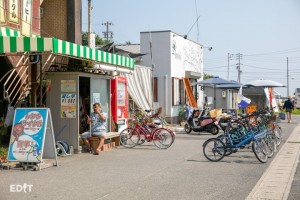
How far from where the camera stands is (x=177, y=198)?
7070 mm

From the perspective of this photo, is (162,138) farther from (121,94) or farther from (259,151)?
(259,151)

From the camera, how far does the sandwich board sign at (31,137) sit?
32.2ft

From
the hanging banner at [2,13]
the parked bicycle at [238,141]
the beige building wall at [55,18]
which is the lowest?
the parked bicycle at [238,141]

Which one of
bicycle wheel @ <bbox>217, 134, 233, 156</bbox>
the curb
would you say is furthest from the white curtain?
bicycle wheel @ <bbox>217, 134, 233, 156</bbox>

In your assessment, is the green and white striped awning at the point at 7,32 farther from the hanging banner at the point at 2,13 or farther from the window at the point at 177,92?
the window at the point at 177,92

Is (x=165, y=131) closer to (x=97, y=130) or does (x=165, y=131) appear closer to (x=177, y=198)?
(x=97, y=130)

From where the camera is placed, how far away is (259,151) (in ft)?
35.9

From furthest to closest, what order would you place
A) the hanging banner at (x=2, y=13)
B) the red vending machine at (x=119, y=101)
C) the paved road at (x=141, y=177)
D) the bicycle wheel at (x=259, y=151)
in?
the red vending machine at (x=119, y=101), the hanging banner at (x=2, y=13), the bicycle wheel at (x=259, y=151), the paved road at (x=141, y=177)

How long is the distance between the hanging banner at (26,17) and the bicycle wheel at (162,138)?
5.52m

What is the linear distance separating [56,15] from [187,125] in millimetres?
7395

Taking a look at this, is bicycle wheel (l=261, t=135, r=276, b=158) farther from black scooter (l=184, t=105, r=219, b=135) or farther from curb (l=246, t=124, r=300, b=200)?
black scooter (l=184, t=105, r=219, b=135)

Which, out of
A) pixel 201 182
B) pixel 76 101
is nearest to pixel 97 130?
pixel 76 101

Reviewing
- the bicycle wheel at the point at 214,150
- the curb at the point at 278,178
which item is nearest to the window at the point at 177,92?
the curb at the point at 278,178

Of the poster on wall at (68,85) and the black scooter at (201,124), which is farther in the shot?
the black scooter at (201,124)
